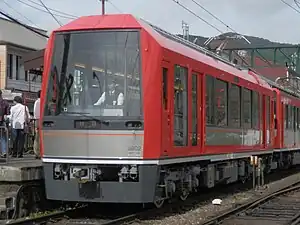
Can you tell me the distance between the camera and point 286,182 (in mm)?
21250

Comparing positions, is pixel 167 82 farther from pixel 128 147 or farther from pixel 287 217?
pixel 287 217

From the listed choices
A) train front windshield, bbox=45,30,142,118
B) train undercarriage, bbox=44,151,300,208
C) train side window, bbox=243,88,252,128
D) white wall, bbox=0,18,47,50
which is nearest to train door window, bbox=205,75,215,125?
train undercarriage, bbox=44,151,300,208

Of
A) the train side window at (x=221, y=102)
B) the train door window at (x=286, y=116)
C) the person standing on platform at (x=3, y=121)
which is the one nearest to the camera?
the person standing on platform at (x=3, y=121)

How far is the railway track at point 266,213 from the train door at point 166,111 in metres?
1.54

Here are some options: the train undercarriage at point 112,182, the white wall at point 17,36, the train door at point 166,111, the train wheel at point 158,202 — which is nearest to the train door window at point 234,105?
the train undercarriage at point 112,182

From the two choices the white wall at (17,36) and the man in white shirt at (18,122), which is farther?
the white wall at (17,36)

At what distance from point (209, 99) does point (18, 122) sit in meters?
4.27

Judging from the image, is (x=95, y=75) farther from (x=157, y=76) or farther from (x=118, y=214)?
A: (x=118, y=214)

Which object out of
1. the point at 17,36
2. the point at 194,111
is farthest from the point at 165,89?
the point at 17,36

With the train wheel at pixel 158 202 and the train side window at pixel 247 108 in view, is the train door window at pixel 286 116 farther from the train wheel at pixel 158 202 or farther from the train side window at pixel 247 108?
the train wheel at pixel 158 202

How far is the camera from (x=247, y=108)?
56.5 feet

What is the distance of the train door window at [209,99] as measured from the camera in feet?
44.5

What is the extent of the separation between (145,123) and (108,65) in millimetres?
1311

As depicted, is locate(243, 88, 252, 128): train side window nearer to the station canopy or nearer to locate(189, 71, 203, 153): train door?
locate(189, 71, 203, 153): train door
